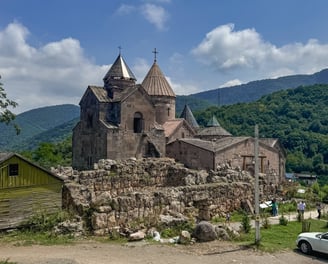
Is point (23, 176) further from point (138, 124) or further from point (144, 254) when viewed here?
point (138, 124)

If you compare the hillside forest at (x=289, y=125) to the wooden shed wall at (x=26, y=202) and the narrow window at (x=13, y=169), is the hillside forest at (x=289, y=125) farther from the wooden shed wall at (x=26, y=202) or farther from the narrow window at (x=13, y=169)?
the narrow window at (x=13, y=169)

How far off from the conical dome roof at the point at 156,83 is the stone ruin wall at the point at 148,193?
341 inches

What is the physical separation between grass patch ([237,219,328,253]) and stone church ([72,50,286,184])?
944 centimetres

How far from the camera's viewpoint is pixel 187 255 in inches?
458

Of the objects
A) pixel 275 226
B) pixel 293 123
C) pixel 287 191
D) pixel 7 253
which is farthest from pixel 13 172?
pixel 293 123

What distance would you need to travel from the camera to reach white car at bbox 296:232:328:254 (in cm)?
1219

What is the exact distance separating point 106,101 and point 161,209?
44.2 ft

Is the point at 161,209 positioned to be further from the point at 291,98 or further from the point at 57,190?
the point at 291,98

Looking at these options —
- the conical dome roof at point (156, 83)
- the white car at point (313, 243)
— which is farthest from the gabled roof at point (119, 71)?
the white car at point (313, 243)

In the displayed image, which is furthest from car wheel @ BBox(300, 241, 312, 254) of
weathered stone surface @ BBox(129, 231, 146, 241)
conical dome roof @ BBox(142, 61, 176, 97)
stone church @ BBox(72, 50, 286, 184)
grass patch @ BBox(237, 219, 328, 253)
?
conical dome roof @ BBox(142, 61, 176, 97)

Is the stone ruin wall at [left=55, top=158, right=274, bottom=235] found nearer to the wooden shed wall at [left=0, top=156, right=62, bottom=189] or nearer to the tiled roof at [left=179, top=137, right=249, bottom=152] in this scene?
the tiled roof at [left=179, top=137, right=249, bottom=152]

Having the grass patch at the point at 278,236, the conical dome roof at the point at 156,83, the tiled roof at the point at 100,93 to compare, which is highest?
the conical dome roof at the point at 156,83

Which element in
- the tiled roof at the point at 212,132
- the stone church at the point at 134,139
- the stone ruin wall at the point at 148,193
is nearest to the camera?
the stone ruin wall at the point at 148,193

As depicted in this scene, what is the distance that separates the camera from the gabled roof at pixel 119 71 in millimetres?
29266
